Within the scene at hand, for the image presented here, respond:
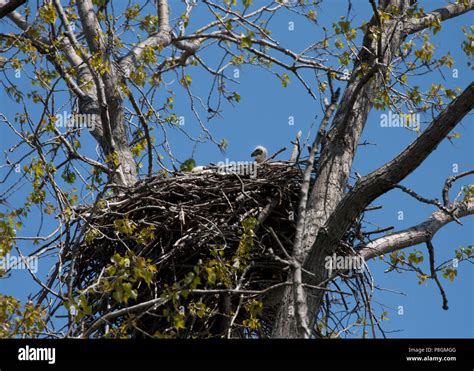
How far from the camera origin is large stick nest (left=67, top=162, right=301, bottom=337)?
749 cm

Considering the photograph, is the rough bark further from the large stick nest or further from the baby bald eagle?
the baby bald eagle

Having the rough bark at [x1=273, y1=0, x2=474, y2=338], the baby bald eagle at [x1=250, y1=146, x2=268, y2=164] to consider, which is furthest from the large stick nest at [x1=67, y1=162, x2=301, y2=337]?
the baby bald eagle at [x1=250, y1=146, x2=268, y2=164]

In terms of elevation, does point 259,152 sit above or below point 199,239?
above

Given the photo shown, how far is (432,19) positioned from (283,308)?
369 centimetres

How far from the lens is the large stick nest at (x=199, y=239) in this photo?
7.49 meters

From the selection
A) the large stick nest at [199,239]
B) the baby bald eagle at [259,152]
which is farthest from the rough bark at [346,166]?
the baby bald eagle at [259,152]

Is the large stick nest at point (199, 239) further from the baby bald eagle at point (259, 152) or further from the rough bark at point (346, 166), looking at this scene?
the baby bald eagle at point (259, 152)

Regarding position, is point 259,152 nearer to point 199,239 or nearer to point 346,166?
point 346,166

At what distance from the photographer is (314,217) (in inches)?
294

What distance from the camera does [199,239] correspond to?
25.5 ft

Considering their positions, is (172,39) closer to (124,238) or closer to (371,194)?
(124,238)

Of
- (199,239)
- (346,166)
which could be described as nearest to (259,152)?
(346,166)

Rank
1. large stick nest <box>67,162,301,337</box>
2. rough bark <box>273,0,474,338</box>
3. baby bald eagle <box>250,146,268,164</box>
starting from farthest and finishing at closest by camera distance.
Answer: baby bald eagle <box>250,146,268,164</box> < large stick nest <box>67,162,301,337</box> < rough bark <box>273,0,474,338</box>

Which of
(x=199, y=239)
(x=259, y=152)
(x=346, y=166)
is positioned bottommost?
(x=199, y=239)
